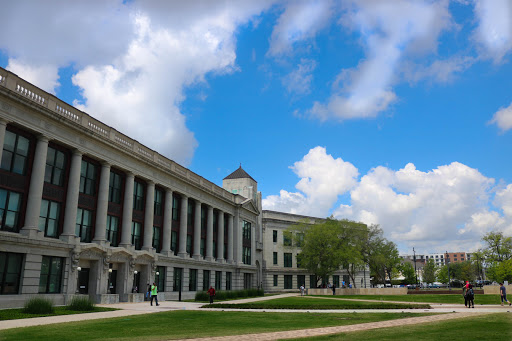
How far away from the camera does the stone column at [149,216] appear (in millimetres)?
45450

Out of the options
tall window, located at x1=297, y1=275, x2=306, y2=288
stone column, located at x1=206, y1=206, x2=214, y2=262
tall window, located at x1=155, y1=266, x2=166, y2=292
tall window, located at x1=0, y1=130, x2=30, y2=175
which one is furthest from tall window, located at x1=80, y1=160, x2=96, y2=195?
tall window, located at x1=297, y1=275, x2=306, y2=288

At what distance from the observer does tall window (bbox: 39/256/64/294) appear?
31828 millimetres

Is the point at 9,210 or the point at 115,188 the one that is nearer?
the point at 9,210

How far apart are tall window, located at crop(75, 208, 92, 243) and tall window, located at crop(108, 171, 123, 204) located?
11.8 feet

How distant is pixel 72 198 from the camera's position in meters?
34.9

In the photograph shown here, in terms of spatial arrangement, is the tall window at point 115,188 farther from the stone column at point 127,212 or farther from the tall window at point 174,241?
the tall window at point 174,241

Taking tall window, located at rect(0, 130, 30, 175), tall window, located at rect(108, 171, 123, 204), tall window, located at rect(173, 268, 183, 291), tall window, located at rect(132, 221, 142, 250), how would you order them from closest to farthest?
1. tall window, located at rect(0, 130, 30, 175)
2. tall window, located at rect(108, 171, 123, 204)
3. tall window, located at rect(132, 221, 142, 250)
4. tall window, located at rect(173, 268, 183, 291)

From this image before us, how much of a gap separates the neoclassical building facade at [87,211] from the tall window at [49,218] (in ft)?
0.27

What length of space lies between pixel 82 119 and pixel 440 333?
32867 millimetres

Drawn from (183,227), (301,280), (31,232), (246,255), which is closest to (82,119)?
(31,232)

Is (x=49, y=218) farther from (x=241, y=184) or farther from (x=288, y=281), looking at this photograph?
(x=288, y=281)

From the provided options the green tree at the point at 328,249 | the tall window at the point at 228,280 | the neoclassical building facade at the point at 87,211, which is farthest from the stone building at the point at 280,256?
the neoclassical building facade at the point at 87,211

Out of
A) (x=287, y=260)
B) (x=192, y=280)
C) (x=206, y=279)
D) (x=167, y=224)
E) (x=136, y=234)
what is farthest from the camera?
(x=287, y=260)

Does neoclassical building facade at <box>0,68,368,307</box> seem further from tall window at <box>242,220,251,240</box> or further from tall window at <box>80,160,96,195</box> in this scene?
tall window at <box>242,220,251,240</box>
